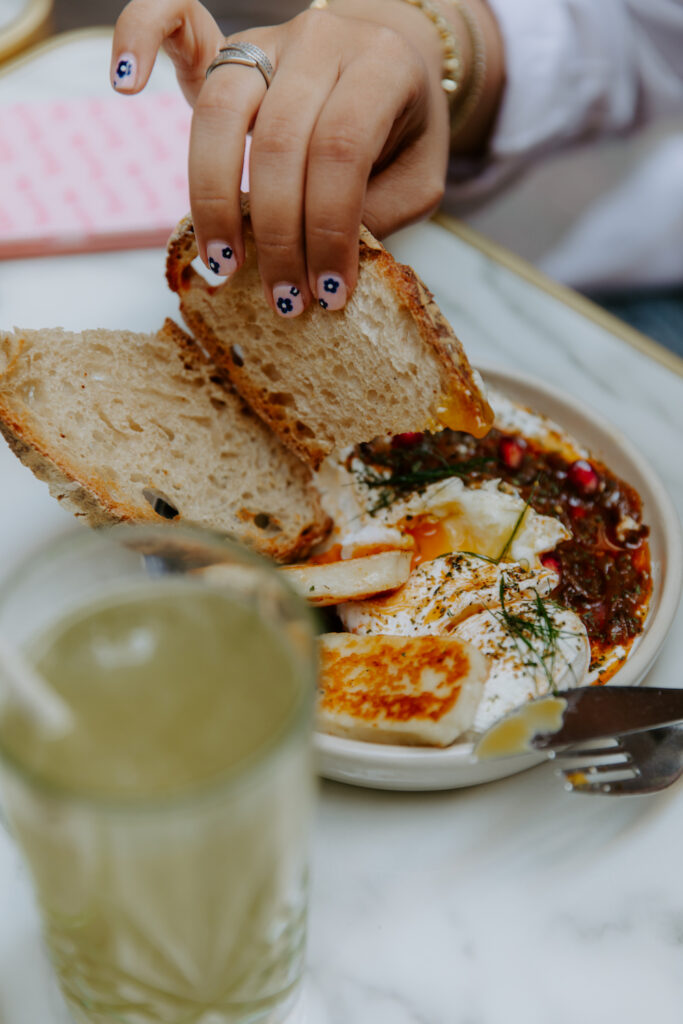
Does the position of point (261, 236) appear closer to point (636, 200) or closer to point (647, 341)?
point (647, 341)

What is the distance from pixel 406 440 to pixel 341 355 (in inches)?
9.6

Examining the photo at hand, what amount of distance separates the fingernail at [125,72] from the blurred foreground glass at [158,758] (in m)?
0.94

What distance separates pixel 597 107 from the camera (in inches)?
97.6

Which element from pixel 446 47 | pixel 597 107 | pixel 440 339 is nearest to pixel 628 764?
pixel 440 339

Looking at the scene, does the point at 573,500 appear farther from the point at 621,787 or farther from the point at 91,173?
the point at 91,173

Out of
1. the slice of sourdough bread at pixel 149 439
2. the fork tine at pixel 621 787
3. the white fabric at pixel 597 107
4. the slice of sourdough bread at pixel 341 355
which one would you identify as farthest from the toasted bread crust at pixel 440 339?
the white fabric at pixel 597 107

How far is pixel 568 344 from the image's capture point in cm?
199

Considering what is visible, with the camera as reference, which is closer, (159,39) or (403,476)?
(159,39)

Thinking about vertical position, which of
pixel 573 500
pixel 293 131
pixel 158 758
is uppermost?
pixel 293 131

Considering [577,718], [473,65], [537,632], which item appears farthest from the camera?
[473,65]

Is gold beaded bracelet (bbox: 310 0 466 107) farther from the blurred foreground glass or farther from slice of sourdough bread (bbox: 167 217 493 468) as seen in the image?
the blurred foreground glass

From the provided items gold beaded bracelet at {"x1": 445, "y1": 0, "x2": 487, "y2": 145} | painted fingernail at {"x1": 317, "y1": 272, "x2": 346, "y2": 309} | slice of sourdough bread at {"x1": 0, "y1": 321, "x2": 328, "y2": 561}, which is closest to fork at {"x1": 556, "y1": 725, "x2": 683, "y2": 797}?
slice of sourdough bread at {"x1": 0, "y1": 321, "x2": 328, "y2": 561}

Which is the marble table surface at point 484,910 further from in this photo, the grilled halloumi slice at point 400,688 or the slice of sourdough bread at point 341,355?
the slice of sourdough bread at point 341,355

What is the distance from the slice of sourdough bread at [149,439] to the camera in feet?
4.45
